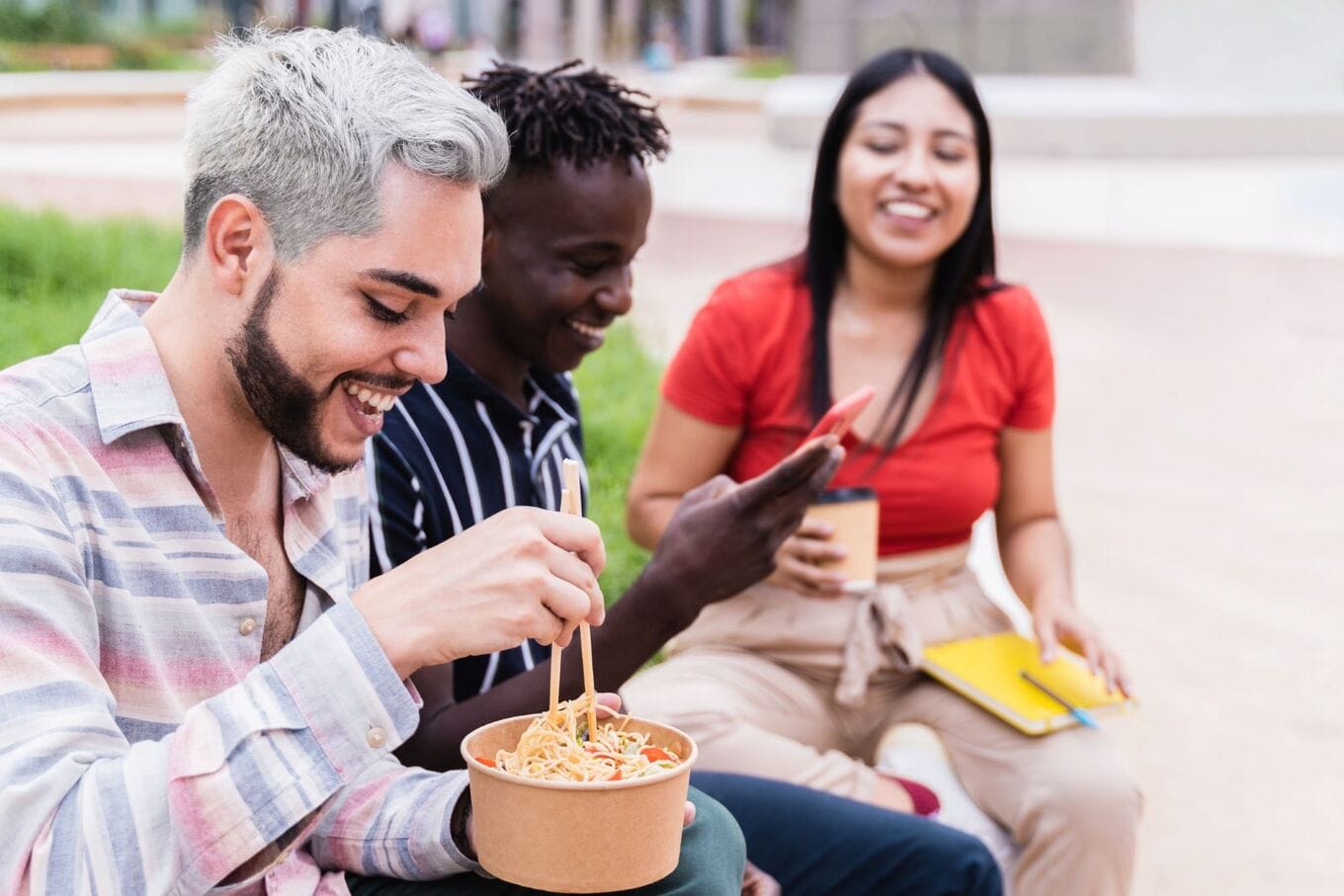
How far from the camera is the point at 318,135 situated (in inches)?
70.4

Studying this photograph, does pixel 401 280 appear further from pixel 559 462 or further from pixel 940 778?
pixel 940 778

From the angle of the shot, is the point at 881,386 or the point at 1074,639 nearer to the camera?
the point at 1074,639

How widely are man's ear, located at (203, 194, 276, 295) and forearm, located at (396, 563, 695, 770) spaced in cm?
73

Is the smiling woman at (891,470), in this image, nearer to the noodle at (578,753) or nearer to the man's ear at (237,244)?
the noodle at (578,753)

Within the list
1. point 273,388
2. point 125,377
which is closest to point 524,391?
point 273,388

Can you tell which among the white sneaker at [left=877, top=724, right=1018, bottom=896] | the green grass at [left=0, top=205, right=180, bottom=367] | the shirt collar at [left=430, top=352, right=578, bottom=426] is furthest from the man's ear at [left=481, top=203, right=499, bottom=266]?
the green grass at [left=0, top=205, right=180, bottom=367]

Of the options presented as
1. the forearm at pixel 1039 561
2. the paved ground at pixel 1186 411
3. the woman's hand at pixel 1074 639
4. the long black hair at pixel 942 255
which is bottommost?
the paved ground at pixel 1186 411

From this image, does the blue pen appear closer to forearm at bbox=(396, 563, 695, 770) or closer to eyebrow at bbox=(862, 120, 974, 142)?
forearm at bbox=(396, 563, 695, 770)

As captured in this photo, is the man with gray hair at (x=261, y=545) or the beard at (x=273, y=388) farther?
the beard at (x=273, y=388)

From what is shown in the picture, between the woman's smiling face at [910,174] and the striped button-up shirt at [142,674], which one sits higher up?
the woman's smiling face at [910,174]

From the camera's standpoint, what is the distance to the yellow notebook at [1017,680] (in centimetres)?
303

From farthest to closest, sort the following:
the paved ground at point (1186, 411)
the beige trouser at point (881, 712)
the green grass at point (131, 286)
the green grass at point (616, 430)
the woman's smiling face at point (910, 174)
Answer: the green grass at point (131, 286) < the green grass at point (616, 430) < the paved ground at point (1186, 411) < the woman's smiling face at point (910, 174) < the beige trouser at point (881, 712)

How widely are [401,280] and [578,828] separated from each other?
2.03ft

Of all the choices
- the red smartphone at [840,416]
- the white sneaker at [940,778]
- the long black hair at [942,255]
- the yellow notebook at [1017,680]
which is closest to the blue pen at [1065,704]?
the yellow notebook at [1017,680]
